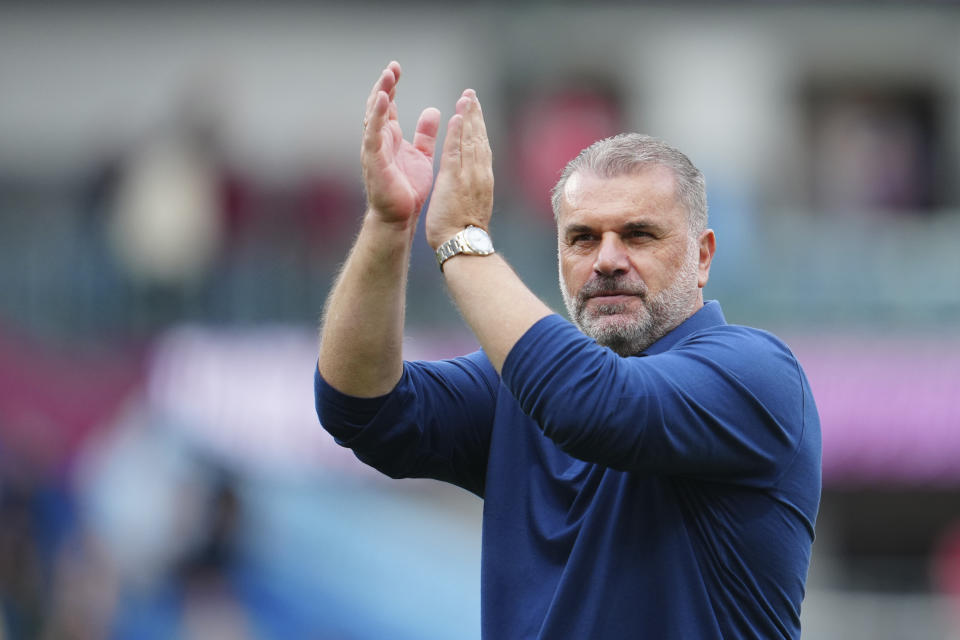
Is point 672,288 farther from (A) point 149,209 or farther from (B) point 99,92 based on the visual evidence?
(B) point 99,92

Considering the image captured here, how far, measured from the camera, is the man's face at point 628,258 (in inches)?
122

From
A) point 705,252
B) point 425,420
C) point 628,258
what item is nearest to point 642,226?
point 628,258

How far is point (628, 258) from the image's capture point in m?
3.11

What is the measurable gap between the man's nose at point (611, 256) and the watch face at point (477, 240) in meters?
0.29

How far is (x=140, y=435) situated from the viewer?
38.6ft

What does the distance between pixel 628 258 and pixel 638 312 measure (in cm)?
12

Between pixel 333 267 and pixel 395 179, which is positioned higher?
pixel 395 179

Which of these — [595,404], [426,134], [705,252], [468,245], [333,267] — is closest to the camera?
[595,404]

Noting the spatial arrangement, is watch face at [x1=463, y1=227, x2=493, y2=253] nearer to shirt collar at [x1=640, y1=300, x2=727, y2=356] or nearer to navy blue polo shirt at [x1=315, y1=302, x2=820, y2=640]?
navy blue polo shirt at [x1=315, y1=302, x2=820, y2=640]

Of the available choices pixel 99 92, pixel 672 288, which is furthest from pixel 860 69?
pixel 672 288

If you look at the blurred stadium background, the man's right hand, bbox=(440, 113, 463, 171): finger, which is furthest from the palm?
the blurred stadium background

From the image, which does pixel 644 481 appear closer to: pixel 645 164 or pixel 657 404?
pixel 657 404

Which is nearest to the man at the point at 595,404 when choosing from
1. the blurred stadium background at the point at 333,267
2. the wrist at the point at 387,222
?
the wrist at the point at 387,222

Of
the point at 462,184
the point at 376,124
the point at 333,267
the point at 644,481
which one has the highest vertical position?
the point at 376,124
